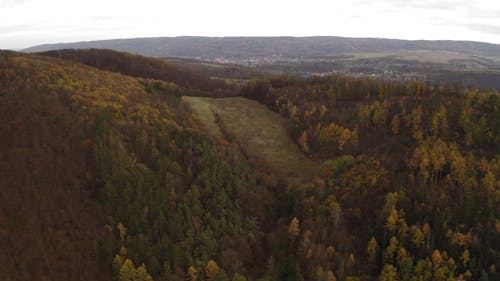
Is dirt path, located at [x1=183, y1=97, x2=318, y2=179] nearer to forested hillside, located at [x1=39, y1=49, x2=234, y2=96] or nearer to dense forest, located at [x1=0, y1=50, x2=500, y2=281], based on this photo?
dense forest, located at [x1=0, y1=50, x2=500, y2=281]

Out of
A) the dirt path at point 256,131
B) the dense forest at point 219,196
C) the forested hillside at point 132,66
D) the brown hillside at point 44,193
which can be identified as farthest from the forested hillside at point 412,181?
the forested hillside at point 132,66

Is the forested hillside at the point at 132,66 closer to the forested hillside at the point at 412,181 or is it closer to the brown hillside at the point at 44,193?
the forested hillside at the point at 412,181

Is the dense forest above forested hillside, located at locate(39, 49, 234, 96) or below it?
below

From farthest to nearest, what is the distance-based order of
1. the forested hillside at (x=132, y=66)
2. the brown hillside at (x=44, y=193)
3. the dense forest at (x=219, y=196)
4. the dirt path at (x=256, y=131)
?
the forested hillside at (x=132, y=66), the dirt path at (x=256, y=131), the dense forest at (x=219, y=196), the brown hillside at (x=44, y=193)

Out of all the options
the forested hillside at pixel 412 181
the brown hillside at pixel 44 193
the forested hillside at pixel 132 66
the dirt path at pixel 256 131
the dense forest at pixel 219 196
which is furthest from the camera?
the forested hillside at pixel 132 66

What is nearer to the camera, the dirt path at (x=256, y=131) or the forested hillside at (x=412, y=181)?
the forested hillside at (x=412, y=181)

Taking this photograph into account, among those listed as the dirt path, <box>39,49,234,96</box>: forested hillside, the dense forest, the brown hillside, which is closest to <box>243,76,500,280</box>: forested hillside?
the dense forest

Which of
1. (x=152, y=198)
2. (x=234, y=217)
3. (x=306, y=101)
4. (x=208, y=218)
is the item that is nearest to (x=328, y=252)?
(x=234, y=217)
